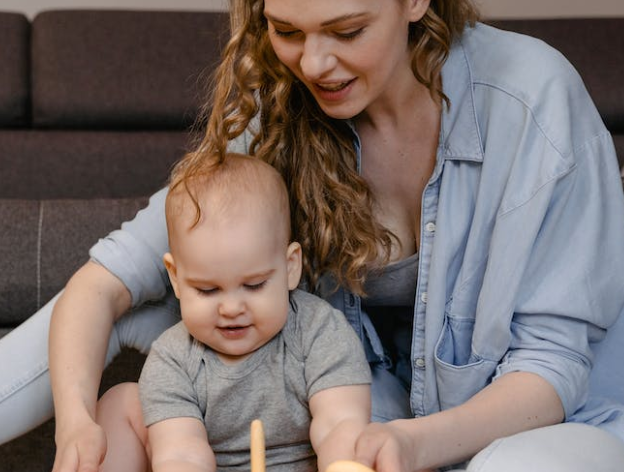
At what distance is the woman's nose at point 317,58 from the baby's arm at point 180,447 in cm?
49

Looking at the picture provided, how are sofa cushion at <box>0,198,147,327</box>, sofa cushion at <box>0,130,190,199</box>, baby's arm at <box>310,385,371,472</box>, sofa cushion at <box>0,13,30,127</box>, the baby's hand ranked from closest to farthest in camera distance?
the baby's hand < baby's arm at <box>310,385,371,472</box> < sofa cushion at <box>0,198,147,327</box> < sofa cushion at <box>0,130,190,199</box> < sofa cushion at <box>0,13,30,127</box>

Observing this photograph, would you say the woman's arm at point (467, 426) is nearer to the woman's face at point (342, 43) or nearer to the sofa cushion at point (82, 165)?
the woman's face at point (342, 43)

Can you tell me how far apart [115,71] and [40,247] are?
617mm

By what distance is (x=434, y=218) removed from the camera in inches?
58.0

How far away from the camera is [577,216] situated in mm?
1395

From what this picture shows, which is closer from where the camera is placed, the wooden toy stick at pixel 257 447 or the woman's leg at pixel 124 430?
the wooden toy stick at pixel 257 447

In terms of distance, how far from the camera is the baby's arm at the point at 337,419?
1.27 meters

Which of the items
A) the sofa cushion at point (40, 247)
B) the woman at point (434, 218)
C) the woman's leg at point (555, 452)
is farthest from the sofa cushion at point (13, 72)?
the woman's leg at point (555, 452)

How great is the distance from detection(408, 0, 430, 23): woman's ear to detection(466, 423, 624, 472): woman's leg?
58 cm

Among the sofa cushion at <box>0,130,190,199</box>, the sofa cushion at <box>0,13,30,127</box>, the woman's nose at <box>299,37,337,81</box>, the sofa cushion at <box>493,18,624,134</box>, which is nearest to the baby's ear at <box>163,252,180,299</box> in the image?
the woman's nose at <box>299,37,337,81</box>

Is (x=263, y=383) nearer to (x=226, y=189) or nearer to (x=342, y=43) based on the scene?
(x=226, y=189)

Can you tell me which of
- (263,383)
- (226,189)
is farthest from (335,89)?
(263,383)

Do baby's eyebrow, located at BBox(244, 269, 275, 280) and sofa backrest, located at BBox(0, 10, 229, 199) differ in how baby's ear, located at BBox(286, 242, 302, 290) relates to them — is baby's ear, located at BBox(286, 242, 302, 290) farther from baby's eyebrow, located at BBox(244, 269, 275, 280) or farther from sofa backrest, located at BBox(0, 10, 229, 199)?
sofa backrest, located at BBox(0, 10, 229, 199)

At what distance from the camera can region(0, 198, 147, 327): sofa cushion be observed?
6.95ft
